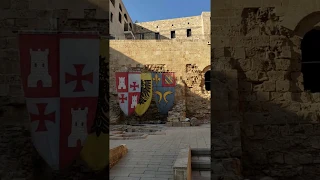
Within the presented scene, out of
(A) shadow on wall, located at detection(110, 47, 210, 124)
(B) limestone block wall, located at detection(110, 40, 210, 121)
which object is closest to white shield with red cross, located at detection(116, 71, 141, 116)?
(A) shadow on wall, located at detection(110, 47, 210, 124)

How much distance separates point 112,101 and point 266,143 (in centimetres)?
1483

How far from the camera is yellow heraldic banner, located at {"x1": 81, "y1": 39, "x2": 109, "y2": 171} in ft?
11.5

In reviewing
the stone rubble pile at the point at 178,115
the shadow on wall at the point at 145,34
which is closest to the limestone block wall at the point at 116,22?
the shadow on wall at the point at 145,34

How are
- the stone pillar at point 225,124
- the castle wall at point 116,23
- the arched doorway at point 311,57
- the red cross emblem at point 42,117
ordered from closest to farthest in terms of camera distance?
the red cross emblem at point 42,117, the stone pillar at point 225,124, the arched doorway at point 311,57, the castle wall at point 116,23

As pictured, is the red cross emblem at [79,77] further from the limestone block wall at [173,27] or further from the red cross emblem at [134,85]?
the limestone block wall at [173,27]

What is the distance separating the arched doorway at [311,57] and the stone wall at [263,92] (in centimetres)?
40

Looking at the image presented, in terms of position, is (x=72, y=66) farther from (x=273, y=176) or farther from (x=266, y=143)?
(x=273, y=176)

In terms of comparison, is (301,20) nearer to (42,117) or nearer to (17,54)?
(42,117)

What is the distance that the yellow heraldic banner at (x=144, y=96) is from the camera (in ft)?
44.2

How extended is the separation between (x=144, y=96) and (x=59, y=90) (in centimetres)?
1028

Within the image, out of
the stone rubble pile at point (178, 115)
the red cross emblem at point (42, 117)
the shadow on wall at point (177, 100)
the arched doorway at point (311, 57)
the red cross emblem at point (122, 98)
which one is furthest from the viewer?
the shadow on wall at point (177, 100)

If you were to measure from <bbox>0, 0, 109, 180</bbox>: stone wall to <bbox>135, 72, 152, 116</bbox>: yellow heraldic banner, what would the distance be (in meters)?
9.76

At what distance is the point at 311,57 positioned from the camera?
4359 millimetres

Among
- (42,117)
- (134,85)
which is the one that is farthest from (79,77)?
(134,85)
